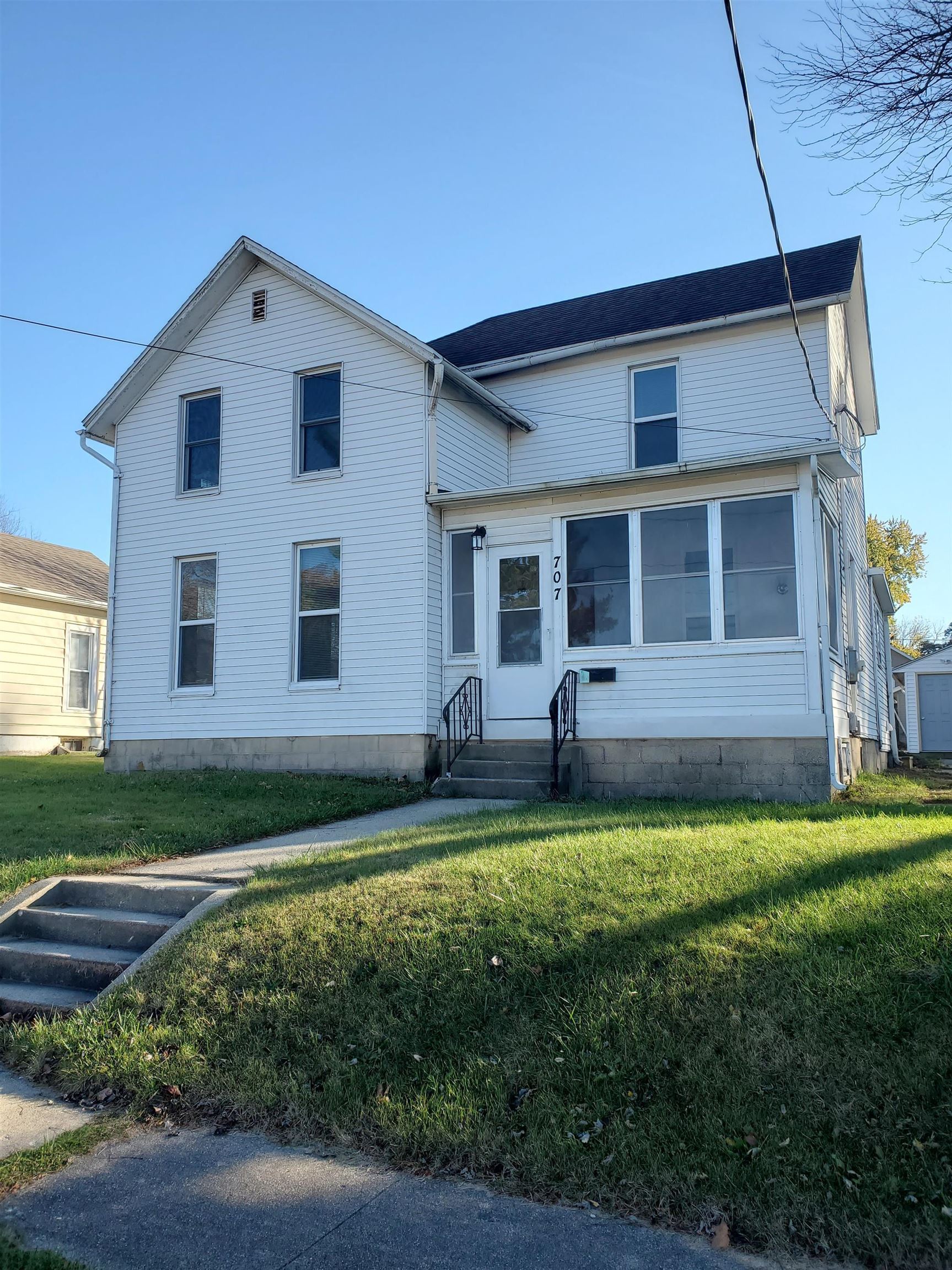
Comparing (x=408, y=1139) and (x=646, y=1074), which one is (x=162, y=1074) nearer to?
(x=408, y=1139)

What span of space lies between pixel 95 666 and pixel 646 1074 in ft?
69.5

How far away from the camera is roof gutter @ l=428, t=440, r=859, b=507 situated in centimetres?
1063

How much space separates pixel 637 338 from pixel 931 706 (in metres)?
17.4

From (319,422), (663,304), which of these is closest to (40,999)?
(319,422)

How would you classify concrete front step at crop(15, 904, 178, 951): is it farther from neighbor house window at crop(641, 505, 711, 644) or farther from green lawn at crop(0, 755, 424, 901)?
neighbor house window at crop(641, 505, 711, 644)

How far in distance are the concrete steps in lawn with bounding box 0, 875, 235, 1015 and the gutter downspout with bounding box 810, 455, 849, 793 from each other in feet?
22.1

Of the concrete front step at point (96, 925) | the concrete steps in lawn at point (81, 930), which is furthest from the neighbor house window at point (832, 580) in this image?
the concrete front step at point (96, 925)

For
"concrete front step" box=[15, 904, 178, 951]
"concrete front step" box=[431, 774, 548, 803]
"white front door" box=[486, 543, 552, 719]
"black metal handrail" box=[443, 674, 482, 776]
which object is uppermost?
"white front door" box=[486, 543, 552, 719]

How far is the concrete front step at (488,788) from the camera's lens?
1117cm

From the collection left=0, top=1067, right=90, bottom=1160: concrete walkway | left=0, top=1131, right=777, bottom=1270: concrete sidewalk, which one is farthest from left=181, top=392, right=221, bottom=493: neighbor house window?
left=0, top=1131, right=777, bottom=1270: concrete sidewalk

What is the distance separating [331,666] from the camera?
1360 cm

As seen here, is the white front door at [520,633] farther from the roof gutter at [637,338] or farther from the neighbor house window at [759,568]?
the roof gutter at [637,338]

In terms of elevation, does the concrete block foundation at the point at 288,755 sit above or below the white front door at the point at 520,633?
below

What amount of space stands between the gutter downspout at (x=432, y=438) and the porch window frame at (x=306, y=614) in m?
1.52
